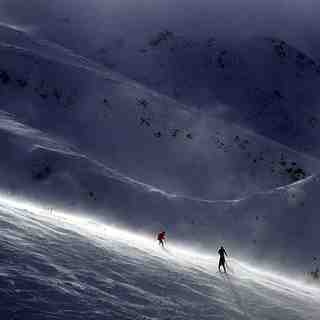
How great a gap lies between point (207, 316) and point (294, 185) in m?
21.0

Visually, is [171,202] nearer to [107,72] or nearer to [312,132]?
[107,72]

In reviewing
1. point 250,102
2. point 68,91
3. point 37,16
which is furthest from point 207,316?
point 37,16

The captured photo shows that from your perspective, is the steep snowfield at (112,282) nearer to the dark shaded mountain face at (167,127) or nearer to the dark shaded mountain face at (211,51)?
the dark shaded mountain face at (167,127)

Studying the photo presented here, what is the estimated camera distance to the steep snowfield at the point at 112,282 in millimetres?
13211

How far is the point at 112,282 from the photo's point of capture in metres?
16.2

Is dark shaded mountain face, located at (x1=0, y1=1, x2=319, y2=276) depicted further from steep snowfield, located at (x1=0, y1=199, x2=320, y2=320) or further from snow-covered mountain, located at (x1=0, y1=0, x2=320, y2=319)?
steep snowfield, located at (x1=0, y1=199, x2=320, y2=320)

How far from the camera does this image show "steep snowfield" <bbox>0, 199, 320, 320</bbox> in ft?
43.3

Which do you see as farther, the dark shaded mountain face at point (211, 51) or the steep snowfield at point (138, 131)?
the dark shaded mountain face at point (211, 51)

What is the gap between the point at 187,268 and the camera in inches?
893

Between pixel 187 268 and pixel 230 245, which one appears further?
pixel 230 245

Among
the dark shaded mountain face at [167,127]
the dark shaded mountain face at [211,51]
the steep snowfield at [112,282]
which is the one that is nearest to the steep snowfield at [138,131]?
the dark shaded mountain face at [167,127]

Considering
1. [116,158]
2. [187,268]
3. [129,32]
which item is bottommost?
[187,268]

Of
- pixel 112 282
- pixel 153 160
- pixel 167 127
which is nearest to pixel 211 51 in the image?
pixel 167 127

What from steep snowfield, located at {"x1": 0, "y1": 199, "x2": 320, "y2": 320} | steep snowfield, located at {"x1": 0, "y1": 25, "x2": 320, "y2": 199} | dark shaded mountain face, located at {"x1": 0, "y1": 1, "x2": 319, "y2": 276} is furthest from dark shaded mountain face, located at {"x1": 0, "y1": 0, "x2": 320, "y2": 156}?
steep snowfield, located at {"x1": 0, "y1": 199, "x2": 320, "y2": 320}
